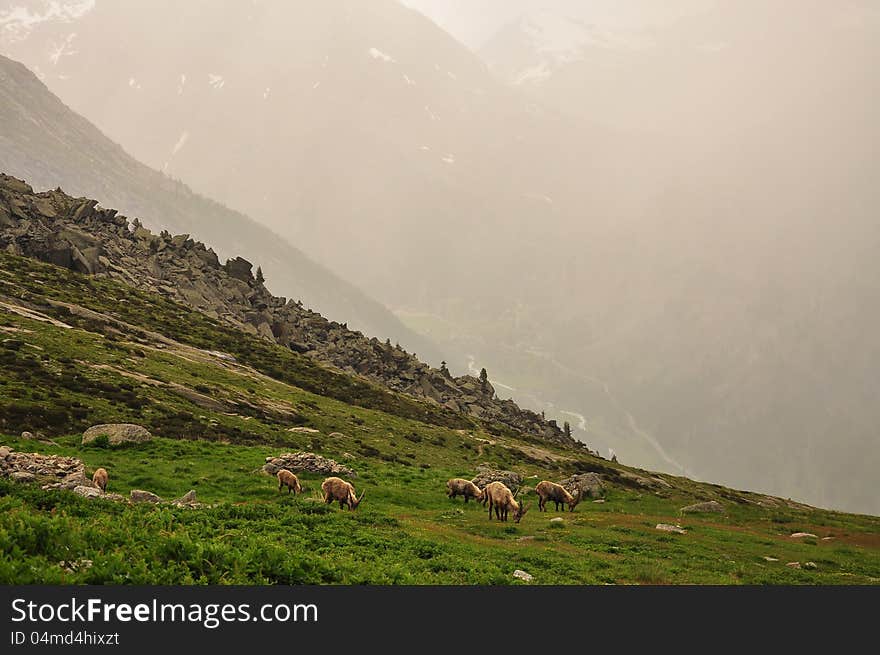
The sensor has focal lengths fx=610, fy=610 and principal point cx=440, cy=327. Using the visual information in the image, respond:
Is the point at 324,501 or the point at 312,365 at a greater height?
the point at 312,365

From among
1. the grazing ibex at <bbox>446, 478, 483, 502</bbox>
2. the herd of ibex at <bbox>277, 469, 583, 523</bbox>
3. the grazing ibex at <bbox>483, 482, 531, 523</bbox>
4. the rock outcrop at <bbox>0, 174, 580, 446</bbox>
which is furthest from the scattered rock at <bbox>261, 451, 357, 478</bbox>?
the rock outcrop at <bbox>0, 174, 580, 446</bbox>

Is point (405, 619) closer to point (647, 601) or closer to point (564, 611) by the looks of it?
point (564, 611)

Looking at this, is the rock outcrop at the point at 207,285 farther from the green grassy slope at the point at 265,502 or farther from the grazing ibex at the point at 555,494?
the grazing ibex at the point at 555,494

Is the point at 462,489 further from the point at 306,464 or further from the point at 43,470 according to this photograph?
the point at 43,470

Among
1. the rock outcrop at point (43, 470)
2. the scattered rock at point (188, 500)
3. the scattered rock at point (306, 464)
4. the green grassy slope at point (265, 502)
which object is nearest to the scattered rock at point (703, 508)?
the green grassy slope at point (265, 502)

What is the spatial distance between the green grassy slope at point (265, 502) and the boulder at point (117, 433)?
30.2 inches

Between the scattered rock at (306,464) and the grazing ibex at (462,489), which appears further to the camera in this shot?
the grazing ibex at (462,489)

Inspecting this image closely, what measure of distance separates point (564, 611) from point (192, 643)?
7627mm

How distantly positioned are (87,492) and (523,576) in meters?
17.0

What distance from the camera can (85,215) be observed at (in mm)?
133625

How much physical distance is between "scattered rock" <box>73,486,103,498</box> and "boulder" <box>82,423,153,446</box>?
1689 centimetres

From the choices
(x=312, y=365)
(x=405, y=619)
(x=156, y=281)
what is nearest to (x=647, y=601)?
(x=405, y=619)

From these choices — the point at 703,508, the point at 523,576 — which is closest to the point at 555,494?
the point at 703,508

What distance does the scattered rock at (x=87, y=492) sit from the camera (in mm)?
22994
